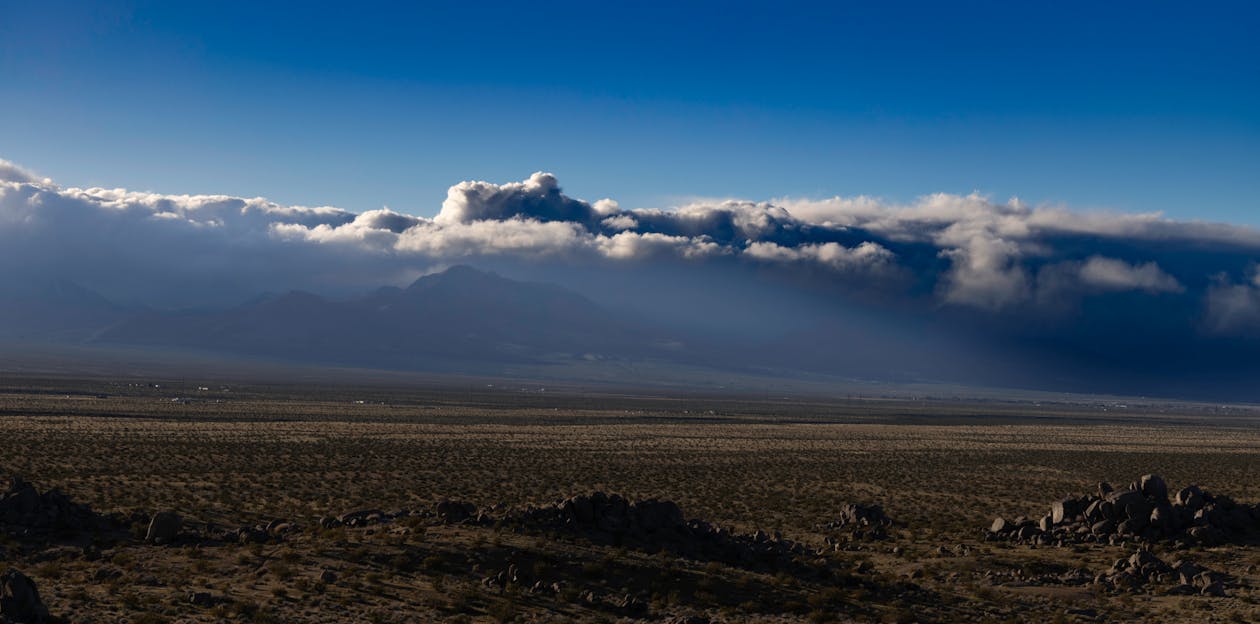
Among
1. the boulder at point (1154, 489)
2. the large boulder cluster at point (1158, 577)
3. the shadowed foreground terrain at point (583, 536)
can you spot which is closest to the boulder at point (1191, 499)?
the shadowed foreground terrain at point (583, 536)

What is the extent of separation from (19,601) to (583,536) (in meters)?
10.6

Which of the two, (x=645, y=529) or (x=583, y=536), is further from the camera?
(x=645, y=529)

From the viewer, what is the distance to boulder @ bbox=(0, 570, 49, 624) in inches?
565

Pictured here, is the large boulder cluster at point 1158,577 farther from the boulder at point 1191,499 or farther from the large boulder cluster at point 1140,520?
the boulder at point 1191,499

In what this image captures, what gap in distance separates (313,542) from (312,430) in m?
46.4

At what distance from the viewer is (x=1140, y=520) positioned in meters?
27.4

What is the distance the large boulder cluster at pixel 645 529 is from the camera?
22.2m

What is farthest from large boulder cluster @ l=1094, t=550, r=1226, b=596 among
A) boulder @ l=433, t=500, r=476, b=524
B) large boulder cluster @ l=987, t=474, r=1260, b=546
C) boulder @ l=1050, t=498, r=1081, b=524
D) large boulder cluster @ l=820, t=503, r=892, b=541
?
boulder @ l=433, t=500, r=476, b=524

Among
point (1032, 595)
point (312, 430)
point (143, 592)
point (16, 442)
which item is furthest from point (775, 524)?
point (312, 430)

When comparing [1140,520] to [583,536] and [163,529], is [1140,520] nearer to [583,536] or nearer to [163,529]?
[583,536]

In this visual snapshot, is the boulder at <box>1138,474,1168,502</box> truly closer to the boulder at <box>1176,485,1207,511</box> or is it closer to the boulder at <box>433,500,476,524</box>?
the boulder at <box>1176,485,1207,511</box>

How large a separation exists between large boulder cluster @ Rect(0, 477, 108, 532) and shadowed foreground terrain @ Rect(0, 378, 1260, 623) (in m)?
0.06

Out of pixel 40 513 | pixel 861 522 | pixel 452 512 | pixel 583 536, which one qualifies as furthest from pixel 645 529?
pixel 40 513

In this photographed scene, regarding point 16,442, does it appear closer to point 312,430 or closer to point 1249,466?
point 312,430
